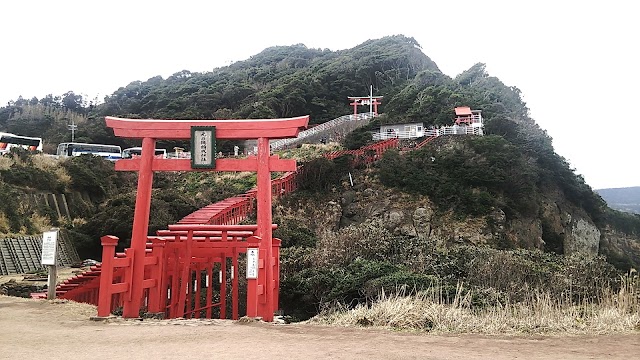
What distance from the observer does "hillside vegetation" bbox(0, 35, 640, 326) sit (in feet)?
29.9

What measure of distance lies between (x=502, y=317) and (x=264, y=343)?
9.87ft

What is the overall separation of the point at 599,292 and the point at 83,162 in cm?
2223

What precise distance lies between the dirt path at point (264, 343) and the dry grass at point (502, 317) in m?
0.36

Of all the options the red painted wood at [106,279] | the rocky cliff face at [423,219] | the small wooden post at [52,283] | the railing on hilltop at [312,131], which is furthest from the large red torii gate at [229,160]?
the railing on hilltop at [312,131]

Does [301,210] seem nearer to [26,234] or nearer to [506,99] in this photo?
[26,234]

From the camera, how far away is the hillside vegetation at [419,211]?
9.12 m

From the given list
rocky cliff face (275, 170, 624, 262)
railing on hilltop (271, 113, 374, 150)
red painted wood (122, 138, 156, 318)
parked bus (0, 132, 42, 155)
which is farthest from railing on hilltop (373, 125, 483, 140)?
parked bus (0, 132, 42, 155)

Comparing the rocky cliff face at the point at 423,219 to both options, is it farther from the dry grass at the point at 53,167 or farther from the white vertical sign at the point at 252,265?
the white vertical sign at the point at 252,265

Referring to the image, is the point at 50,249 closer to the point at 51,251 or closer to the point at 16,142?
the point at 51,251

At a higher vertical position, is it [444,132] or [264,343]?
[444,132]

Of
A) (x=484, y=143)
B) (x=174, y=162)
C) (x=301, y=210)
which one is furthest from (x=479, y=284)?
(x=484, y=143)

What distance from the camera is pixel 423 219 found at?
2086 cm

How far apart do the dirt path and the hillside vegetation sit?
80.4 inches

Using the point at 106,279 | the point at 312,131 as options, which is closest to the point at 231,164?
the point at 106,279
